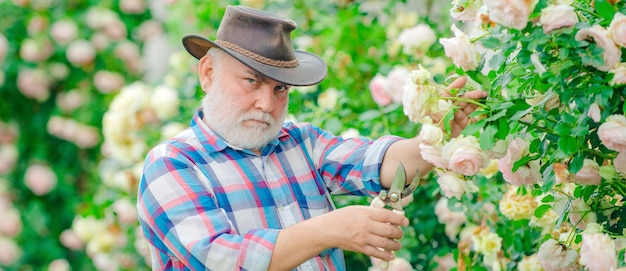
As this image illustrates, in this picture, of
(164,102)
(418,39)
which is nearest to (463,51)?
(418,39)

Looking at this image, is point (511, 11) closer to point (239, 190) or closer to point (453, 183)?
point (453, 183)

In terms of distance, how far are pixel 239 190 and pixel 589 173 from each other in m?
0.81

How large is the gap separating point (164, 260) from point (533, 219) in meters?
0.97

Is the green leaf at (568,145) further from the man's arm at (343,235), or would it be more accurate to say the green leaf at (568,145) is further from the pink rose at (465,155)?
the man's arm at (343,235)

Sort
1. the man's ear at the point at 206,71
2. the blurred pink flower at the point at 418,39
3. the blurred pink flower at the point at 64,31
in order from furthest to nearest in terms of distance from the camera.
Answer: the blurred pink flower at the point at 64,31
the blurred pink flower at the point at 418,39
the man's ear at the point at 206,71

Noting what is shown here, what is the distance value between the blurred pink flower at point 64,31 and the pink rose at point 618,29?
3655 mm

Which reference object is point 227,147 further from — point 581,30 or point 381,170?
point 581,30

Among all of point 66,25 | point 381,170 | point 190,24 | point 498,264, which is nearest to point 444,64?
point 498,264

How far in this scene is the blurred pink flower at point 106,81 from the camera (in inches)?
193

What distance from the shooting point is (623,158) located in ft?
6.09

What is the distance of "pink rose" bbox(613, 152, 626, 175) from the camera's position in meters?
1.86

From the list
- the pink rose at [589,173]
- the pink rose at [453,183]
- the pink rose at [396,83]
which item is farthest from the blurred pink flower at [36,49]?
the pink rose at [589,173]

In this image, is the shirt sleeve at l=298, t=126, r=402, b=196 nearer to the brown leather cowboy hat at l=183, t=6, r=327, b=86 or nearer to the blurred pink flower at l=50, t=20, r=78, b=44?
the brown leather cowboy hat at l=183, t=6, r=327, b=86

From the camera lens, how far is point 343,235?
1975 millimetres
